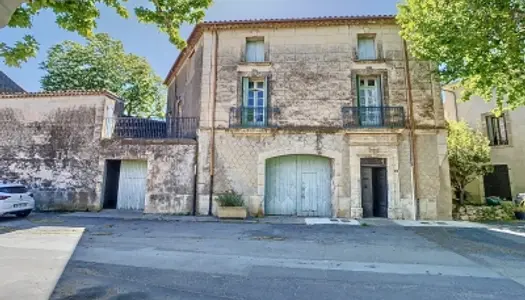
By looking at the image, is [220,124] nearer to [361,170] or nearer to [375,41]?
[361,170]

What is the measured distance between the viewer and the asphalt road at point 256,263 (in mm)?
3693

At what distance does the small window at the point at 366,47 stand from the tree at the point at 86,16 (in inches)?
329

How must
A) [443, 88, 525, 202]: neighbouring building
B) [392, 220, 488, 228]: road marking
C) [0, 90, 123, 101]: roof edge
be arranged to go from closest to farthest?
[392, 220, 488, 228]: road marking → [0, 90, 123, 101]: roof edge → [443, 88, 525, 202]: neighbouring building

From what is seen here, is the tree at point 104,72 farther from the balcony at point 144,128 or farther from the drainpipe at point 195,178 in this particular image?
the drainpipe at point 195,178

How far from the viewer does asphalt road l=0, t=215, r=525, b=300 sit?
3693 mm

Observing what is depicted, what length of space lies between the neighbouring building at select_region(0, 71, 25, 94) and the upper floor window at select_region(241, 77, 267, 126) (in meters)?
16.0

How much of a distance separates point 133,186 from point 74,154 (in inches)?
107

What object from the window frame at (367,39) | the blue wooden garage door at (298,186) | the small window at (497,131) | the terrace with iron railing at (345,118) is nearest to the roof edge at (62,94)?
the terrace with iron railing at (345,118)

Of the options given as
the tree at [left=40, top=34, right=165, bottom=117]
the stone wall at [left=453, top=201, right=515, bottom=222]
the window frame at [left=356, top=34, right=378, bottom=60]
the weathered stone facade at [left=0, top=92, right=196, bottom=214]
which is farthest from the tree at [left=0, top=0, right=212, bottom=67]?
the tree at [left=40, top=34, right=165, bottom=117]

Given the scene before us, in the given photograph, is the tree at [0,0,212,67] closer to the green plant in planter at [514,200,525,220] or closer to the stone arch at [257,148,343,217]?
the stone arch at [257,148,343,217]

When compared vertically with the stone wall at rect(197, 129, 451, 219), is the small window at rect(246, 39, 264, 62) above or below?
above

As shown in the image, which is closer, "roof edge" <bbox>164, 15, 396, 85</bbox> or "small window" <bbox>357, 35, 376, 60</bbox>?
"roof edge" <bbox>164, 15, 396, 85</bbox>

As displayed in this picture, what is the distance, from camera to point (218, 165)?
1121 cm

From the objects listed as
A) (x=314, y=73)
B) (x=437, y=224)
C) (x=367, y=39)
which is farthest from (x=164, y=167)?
(x=437, y=224)
